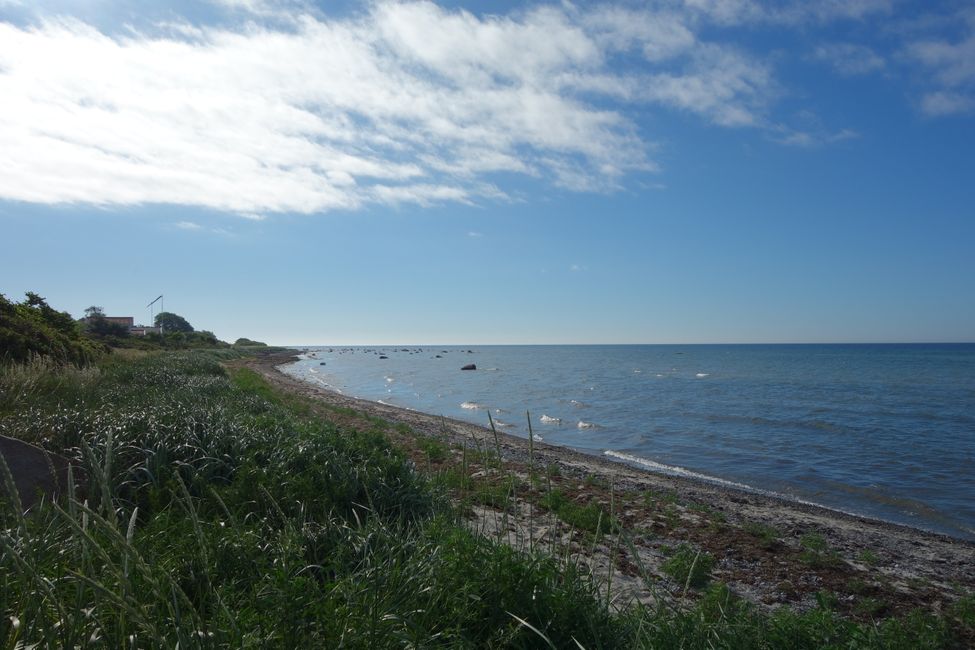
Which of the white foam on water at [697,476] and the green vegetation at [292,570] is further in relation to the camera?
the white foam on water at [697,476]

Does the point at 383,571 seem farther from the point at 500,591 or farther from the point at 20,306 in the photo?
the point at 20,306

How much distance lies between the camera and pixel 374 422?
18984 millimetres

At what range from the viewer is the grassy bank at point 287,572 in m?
2.46

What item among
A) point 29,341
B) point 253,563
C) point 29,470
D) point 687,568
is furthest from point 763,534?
point 29,341

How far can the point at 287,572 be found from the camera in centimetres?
334

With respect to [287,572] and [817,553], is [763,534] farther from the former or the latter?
[287,572]

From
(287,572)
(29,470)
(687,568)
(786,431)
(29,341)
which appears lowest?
(786,431)

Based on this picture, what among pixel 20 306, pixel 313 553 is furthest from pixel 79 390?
pixel 20 306

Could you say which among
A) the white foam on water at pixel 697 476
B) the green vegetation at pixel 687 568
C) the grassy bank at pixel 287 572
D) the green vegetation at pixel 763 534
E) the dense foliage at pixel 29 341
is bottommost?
the white foam on water at pixel 697 476

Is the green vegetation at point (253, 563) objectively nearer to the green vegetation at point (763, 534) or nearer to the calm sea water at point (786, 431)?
the green vegetation at point (763, 534)

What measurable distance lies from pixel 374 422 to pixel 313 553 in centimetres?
1491

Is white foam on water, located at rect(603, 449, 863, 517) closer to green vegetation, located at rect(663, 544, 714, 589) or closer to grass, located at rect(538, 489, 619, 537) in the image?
grass, located at rect(538, 489, 619, 537)

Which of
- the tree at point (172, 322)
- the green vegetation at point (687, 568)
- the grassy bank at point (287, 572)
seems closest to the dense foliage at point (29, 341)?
the grassy bank at point (287, 572)

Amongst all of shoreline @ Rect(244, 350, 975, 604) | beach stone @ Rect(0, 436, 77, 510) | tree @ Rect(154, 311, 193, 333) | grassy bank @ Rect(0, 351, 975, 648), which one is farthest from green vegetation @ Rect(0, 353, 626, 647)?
tree @ Rect(154, 311, 193, 333)
